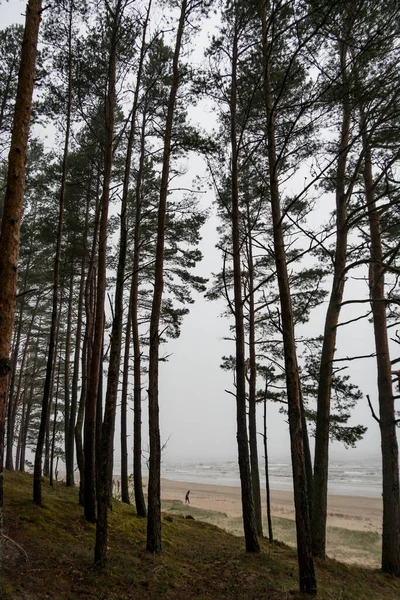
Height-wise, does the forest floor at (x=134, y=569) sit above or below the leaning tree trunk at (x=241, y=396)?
below

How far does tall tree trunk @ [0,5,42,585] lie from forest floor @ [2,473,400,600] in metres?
1.72

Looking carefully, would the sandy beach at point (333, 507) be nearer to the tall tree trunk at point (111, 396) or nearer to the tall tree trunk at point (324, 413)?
the tall tree trunk at point (324, 413)

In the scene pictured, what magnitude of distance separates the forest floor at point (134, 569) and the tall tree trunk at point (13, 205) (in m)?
1.72

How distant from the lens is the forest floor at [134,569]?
502 cm

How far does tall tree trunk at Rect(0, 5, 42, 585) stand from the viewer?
12.1 feet

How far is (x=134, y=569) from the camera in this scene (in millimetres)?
5922

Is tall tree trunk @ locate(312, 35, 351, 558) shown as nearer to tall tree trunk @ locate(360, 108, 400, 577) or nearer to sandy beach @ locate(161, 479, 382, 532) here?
tall tree trunk @ locate(360, 108, 400, 577)

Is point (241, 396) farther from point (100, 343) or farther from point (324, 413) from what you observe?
point (100, 343)

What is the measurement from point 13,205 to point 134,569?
18.8 ft

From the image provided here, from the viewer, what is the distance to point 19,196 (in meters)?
4.27

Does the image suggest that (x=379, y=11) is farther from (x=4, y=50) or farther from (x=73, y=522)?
(x=73, y=522)

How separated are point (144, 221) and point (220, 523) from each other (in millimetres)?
15364

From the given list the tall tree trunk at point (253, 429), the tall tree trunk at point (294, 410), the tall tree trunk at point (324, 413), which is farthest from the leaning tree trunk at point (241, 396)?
the tall tree trunk at point (253, 429)

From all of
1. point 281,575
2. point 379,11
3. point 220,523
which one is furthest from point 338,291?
point 220,523
